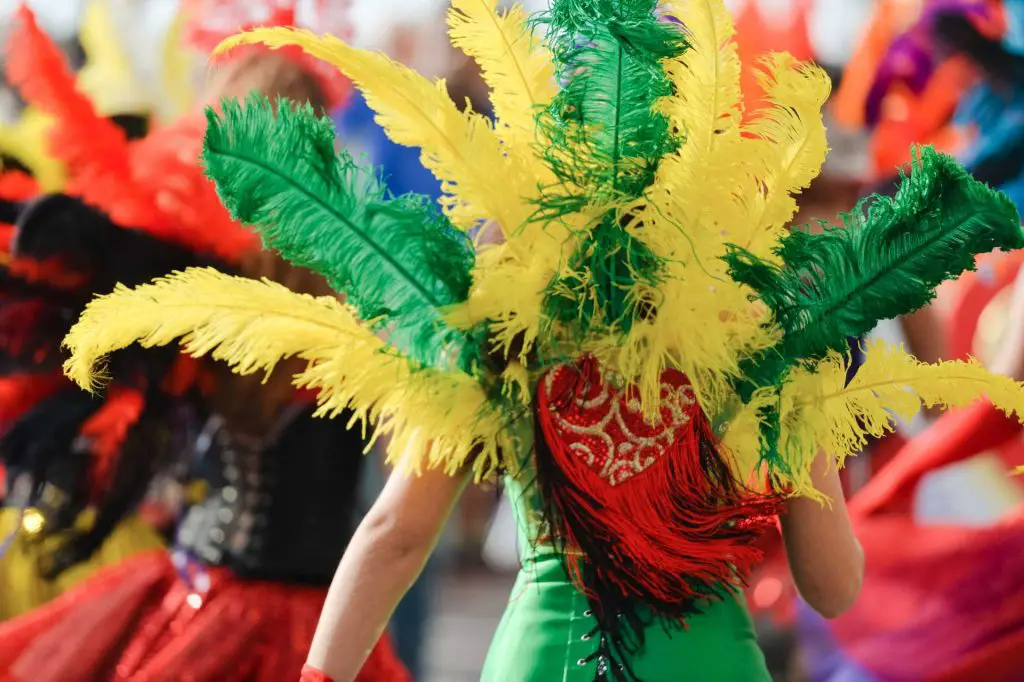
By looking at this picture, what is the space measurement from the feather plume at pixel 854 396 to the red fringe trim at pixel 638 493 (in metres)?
0.08

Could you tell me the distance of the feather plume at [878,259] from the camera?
127 cm

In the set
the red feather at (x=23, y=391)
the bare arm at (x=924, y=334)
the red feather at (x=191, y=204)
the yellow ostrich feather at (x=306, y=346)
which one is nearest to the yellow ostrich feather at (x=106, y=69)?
the red feather at (x=191, y=204)

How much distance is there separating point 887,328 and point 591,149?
1.76 meters

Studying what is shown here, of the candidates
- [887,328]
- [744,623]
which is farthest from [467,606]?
[744,623]

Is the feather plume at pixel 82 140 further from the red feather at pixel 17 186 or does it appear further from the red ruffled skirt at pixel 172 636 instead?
the red ruffled skirt at pixel 172 636

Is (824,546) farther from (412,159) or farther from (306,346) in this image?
(412,159)

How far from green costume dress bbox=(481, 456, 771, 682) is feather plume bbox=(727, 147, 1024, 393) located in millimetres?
303

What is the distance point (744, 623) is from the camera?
1451 millimetres

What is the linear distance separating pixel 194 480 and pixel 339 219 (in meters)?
1.19

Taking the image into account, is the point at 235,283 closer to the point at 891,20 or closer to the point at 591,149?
the point at 591,149

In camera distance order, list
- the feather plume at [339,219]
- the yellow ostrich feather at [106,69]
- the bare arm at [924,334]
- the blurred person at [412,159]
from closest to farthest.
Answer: the feather plume at [339,219], the bare arm at [924,334], the yellow ostrich feather at [106,69], the blurred person at [412,159]

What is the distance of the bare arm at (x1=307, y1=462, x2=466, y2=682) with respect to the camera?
1384mm

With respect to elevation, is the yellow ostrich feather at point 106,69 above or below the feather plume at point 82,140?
above

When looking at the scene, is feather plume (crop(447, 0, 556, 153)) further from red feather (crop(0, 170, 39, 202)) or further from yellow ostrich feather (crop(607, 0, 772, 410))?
red feather (crop(0, 170, 39, 202))
